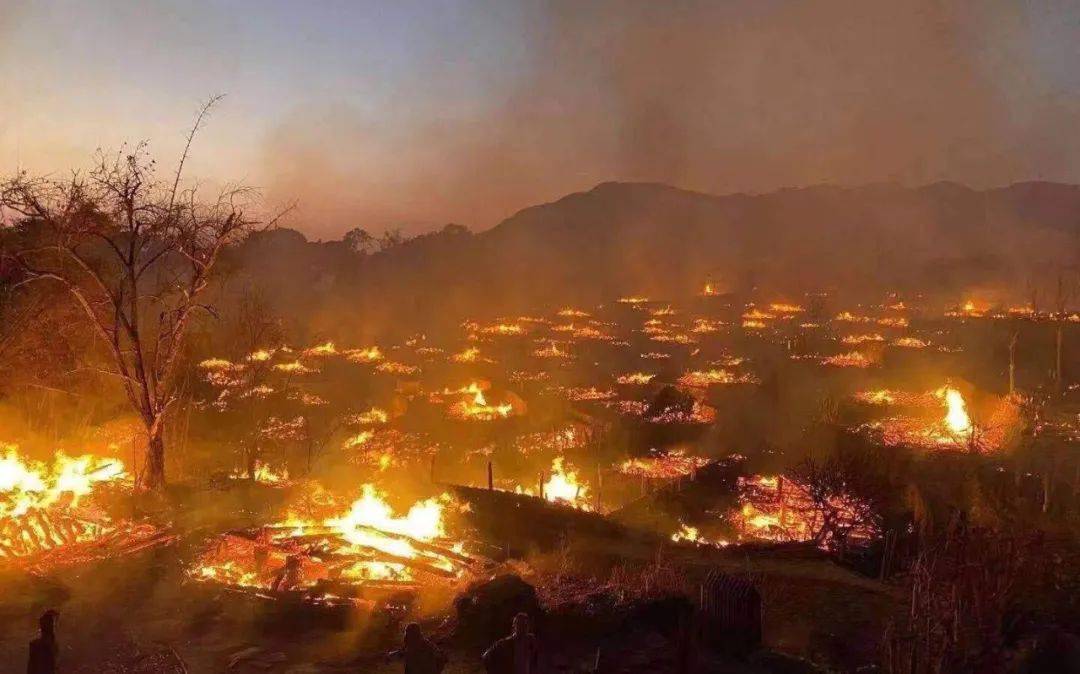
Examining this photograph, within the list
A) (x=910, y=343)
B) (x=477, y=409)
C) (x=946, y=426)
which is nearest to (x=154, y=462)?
(x=477, y=409)

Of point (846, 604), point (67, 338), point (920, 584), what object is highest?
point (67, 338)

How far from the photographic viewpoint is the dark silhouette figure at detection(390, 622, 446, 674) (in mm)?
7875

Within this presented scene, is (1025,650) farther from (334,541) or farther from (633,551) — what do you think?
(334,541)

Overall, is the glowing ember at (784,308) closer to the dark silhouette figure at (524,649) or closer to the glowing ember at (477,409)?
the glowing ember at (477,409)

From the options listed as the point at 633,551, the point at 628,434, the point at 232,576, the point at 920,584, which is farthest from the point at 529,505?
the point at 628,434

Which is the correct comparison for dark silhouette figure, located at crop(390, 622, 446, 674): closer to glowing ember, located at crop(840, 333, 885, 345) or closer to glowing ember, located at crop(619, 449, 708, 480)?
glowing ember, located at crop(619, 449, 708, 480)

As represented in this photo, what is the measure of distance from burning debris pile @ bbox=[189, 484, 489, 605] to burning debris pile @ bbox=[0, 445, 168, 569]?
7.07 feet

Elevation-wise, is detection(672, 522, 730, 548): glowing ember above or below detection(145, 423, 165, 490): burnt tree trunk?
below

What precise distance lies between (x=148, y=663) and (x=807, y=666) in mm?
9157

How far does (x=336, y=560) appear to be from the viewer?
505 inches

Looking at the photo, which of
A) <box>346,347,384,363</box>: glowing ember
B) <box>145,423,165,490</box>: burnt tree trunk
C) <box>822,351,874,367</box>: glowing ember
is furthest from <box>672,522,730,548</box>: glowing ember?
<box>346,347,384,363</box>: glowing ember

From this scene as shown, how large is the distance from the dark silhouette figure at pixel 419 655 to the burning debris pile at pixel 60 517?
8.36 meters

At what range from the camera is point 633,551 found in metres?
15.4

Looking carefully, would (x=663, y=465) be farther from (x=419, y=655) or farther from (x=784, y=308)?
(x=784, y=308)
